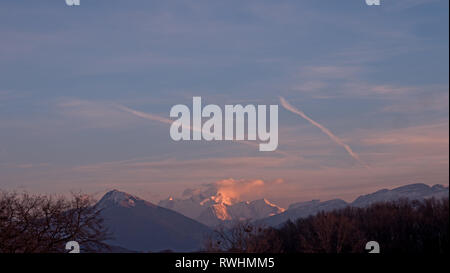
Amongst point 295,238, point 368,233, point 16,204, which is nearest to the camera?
point 16,204

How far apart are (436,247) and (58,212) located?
8456cm

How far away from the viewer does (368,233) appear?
483 ft

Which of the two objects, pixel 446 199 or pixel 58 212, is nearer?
pixel 58 212
